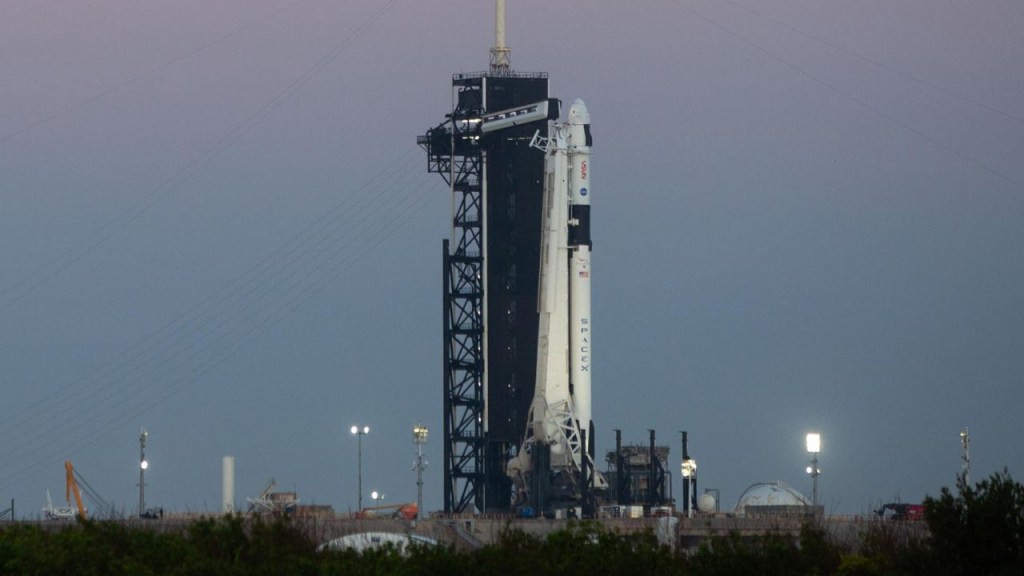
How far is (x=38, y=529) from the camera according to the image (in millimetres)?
55000

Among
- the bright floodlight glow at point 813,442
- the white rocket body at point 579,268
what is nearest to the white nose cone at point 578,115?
the white rocket body at point 579,268

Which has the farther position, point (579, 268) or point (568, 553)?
point (579, 268)

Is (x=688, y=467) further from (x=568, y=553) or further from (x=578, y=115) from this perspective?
(x=568, y=553)

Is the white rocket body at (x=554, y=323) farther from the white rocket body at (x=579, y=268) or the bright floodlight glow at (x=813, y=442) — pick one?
the bright floodlight glow at (x=813, y=442)

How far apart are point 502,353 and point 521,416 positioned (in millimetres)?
3401

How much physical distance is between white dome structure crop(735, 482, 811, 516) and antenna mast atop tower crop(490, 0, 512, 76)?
26212 mm

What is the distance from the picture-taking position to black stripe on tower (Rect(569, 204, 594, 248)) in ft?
317

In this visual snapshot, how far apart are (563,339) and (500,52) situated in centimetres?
1849

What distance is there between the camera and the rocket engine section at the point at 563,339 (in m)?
95.2

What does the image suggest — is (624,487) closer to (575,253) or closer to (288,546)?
(575,253)

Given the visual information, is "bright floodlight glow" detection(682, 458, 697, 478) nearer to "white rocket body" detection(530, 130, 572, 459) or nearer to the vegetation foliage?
"white rocket body" detection(530, 130, 572, 459)

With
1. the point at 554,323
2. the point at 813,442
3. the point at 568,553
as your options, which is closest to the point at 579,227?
the point at 554,323

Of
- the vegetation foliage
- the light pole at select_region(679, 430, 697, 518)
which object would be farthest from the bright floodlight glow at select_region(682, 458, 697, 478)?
the vegetation foliage

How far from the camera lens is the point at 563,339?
3784 inches
